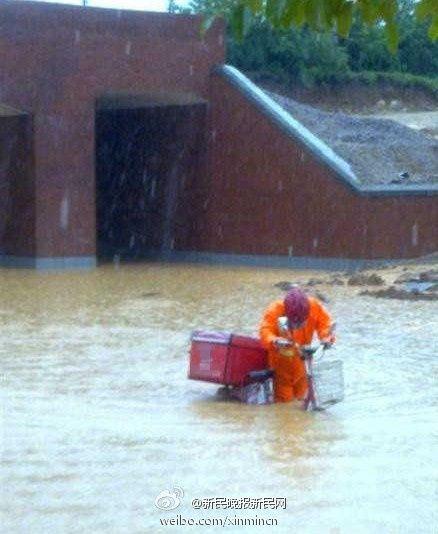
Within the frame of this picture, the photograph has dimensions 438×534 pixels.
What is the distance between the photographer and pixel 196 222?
35062 millimetres

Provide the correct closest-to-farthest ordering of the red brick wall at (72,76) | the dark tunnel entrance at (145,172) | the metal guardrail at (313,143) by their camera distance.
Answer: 1. the red brick wall at (72,76)
2. the metal guardrail at (313,143)
3. the dark tunnel entrance at (145,172)

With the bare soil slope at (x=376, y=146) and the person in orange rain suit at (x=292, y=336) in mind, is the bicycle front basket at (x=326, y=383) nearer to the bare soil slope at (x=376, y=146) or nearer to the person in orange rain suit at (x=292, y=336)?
the person in orange rain suit at (x=292, y=336)

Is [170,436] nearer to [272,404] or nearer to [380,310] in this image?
[272,404]

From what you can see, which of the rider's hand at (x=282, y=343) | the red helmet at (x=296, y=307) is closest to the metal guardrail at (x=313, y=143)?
the red helmet at (x=296, y=307)

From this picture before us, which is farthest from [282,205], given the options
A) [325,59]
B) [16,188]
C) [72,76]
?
[325,59]

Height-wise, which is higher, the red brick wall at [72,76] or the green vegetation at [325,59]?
the green vegetation at [325,59]

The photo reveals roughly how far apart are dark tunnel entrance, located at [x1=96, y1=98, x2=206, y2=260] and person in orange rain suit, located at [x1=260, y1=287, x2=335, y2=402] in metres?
22.4

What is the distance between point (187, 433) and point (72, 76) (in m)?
21.8

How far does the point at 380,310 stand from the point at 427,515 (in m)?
13.7

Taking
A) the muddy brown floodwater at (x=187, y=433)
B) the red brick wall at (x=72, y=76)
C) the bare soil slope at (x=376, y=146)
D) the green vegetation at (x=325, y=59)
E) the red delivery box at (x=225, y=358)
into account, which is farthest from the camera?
the green vegetation at (x=325, y=59)

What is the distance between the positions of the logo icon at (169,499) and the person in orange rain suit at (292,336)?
3.47 meters

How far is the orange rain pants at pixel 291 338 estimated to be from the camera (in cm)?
1231

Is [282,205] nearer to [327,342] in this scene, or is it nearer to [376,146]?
[376,146]

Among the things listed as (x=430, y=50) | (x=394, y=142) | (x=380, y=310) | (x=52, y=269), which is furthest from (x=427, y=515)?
(x=430, y=50)
